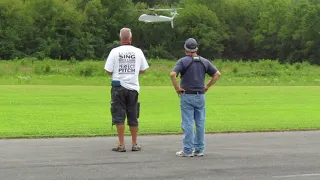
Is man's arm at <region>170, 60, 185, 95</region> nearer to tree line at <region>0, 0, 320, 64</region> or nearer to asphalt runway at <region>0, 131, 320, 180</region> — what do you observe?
asphalt runway at <region>0, 131, 320, 180</region>

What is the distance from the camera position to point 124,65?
11.2 m

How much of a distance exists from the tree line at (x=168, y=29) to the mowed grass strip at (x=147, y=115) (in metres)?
74.3

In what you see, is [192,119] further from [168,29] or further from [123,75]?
[168,29]

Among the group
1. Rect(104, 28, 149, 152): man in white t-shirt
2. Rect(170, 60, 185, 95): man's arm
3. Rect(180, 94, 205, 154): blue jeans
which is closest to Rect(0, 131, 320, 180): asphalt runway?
Rect(180, 94, 205, 154): blue jeans

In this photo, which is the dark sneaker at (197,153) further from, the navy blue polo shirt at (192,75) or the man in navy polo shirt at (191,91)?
the navy blue polo shirt at (192,75)

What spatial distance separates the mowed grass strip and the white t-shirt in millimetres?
3067

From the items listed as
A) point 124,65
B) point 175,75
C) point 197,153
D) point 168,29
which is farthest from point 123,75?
point 168,29

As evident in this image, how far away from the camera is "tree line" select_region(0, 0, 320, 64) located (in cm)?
10606

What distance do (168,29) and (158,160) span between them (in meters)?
107

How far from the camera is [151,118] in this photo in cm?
2011

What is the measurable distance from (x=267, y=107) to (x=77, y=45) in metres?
83.7

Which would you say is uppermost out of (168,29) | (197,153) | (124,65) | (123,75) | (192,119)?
(124,65)

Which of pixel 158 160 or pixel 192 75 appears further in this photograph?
pixel 192 75

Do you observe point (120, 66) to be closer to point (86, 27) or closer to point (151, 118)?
point (151, 118)
